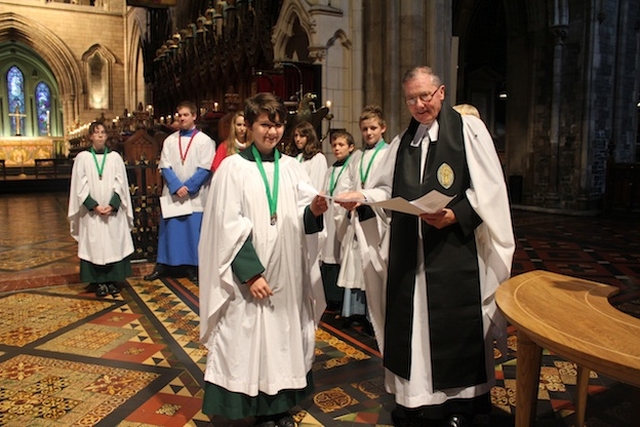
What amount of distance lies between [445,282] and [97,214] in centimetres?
383

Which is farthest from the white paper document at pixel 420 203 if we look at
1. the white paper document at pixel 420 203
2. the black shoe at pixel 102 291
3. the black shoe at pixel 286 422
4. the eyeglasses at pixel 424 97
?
the black shoe at pixel 102 291

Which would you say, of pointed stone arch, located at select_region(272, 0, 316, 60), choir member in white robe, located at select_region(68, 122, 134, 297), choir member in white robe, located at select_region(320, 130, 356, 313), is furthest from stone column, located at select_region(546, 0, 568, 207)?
choir member in white robe, located at select_region(68, 122, 134, 297)

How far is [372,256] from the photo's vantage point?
2.70 m

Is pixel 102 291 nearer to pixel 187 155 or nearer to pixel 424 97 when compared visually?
pixel 187 155

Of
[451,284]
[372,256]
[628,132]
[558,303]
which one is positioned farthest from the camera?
[628,132]

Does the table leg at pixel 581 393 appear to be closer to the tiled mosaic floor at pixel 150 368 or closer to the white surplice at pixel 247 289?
the tiled mosaic floor at pixel 150 368

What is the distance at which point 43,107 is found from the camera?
95.0 ft

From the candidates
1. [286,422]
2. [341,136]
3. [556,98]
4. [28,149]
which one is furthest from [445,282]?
[28,149]

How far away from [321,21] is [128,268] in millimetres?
4453

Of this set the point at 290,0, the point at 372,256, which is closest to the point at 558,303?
the point at 372,256

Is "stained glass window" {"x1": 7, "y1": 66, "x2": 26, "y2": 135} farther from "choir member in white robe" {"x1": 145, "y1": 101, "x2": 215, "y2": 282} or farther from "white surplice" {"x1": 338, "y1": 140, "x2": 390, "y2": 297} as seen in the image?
"white surplice" {"x1": 338, "y1": 140, "x2": 390, "y2": 297}

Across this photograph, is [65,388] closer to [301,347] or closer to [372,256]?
[301,347]

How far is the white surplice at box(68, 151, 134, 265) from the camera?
5.09 meters

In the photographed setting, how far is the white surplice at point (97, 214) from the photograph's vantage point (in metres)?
5.09
